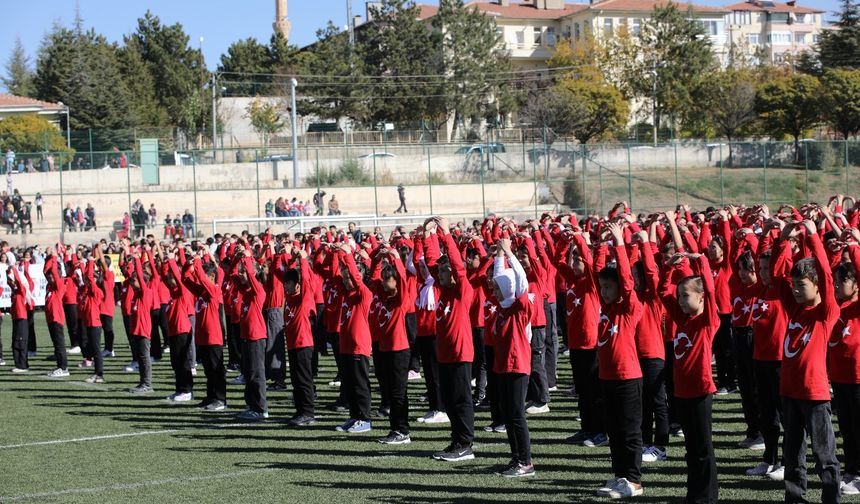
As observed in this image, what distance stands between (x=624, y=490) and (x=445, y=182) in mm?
31607

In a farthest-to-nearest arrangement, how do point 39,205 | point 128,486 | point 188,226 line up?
point 188,226
point 39,205
point 128,486

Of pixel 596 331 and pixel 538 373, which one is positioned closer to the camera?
pixel 596 331

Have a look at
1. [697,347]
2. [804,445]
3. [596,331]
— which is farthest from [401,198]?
[804,445]

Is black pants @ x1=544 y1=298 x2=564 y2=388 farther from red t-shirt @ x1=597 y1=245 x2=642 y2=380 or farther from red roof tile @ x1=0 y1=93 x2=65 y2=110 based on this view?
red roof tile @ x1=0 y1=93 x2=65 y2=110

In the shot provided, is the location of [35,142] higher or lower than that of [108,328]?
higher

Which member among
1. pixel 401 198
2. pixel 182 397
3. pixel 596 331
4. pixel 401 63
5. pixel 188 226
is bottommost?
pixel 182 397

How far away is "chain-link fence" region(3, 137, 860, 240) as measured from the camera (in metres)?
36.0

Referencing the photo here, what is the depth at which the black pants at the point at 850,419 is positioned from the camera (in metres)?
7.36

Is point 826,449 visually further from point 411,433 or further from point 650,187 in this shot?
point 650,187

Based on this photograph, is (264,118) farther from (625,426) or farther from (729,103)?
(625,426)

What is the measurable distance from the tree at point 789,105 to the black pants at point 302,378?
48847mm

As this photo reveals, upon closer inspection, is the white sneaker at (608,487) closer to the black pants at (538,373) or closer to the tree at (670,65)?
the black pants at (538,373)

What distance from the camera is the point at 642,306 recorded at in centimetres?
871

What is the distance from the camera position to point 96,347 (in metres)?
16.2
